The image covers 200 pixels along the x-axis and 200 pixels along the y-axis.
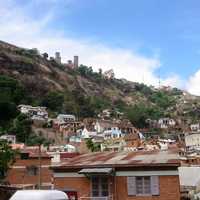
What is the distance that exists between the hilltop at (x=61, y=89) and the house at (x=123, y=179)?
82479 millimetres

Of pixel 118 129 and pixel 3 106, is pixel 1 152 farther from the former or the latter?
pixel 118 129

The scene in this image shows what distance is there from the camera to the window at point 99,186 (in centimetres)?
2421

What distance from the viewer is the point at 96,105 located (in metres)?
155

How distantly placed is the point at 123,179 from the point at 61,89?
5195 inches

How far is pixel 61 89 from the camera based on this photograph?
6102 inches

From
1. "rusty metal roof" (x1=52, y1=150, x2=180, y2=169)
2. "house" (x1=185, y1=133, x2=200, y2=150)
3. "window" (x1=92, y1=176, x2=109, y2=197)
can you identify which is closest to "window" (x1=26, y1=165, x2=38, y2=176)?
"rusty metal roof" (x1=52, y1=150, x2=180, y2=169)

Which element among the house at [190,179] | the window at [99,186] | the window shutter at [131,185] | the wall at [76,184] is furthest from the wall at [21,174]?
the window shutter at [131,185]

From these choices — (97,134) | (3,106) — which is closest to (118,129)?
(97,134)

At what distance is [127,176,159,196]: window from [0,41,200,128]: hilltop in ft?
277

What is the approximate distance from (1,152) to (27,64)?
117983 millimetres

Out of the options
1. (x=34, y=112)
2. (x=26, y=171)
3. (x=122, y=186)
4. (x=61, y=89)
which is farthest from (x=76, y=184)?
(x=61, y=89)

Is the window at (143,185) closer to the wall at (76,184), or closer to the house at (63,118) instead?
the wall at (76,184)

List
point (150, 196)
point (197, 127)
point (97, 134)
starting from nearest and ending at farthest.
A: point (150, 196) < point (97, 134) < point (197, 127)

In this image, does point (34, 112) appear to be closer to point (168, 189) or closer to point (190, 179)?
point (190, 179)
